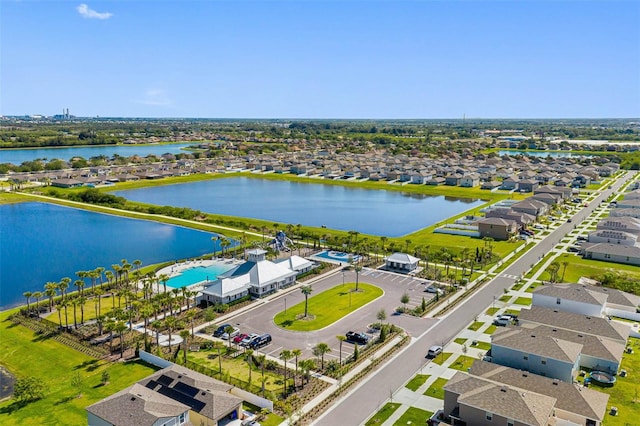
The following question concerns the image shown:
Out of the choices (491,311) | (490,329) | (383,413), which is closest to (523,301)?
(491,311)

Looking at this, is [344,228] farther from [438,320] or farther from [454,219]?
[438,320]

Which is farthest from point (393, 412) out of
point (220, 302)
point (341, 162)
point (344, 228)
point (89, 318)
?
point (341, 162)

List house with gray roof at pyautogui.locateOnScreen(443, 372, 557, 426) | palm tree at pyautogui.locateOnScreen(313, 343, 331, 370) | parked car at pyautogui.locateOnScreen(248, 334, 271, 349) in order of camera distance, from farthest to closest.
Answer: parked car at pyautogui.locateOnScreen(248, 334, 271, 349) → palm tree at pyautogui.locateOnScreen(313, 343, 331, 370) → house with gray roof at pyautogui.locateOnScreen(443, 372, 557, 426)

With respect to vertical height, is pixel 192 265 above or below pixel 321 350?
below

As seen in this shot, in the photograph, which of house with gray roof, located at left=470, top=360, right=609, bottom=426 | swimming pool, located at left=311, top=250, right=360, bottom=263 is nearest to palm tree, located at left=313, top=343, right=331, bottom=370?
house with gray roof, located at left=470, top=360, right=609, bottom=426

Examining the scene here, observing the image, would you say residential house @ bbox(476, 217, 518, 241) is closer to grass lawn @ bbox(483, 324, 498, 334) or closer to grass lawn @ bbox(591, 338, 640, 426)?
grass lawn @ bbox(483, 324, 498, 334)

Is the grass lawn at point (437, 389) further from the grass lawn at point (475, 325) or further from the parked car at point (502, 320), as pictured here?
the parked car at point (502, 320)

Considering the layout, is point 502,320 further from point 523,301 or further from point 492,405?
point 492,405
